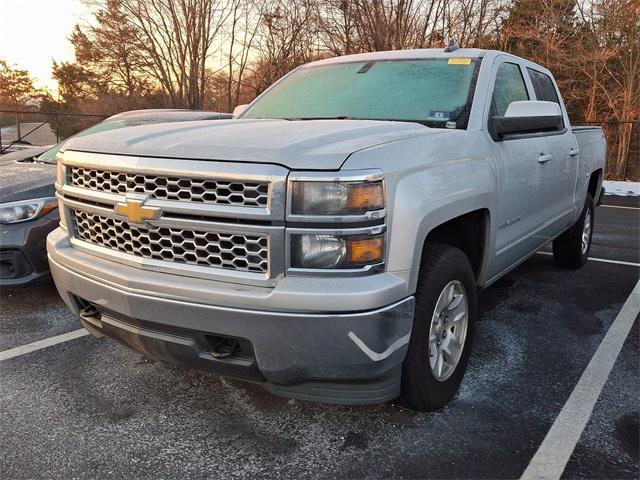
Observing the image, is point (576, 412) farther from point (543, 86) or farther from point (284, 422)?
point (543, 86)

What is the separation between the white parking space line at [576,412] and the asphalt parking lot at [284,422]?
0.04 meters

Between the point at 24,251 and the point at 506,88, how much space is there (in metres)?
3.65

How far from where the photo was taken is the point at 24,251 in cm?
407

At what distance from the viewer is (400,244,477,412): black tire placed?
2.42 metres

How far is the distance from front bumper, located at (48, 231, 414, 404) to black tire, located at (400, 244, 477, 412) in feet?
0.40

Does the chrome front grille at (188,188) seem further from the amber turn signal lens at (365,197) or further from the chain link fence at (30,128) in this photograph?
the chain link fence at (30,128)

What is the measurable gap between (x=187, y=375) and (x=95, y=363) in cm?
62

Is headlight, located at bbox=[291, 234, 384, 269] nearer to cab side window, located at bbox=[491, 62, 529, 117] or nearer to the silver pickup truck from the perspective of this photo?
the silver pickup truck

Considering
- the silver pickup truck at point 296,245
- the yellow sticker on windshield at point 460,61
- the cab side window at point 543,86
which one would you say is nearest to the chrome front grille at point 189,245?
the silver pickup truck at point 296,245

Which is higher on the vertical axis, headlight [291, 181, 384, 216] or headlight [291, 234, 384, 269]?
headlight [291, 181, 384, 216]

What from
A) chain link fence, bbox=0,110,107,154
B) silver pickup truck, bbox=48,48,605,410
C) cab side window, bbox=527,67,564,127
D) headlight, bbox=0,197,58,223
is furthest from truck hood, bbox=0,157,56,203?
chain link fence, bbox=0,110,107,154

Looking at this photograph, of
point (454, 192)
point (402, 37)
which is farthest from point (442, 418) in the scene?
point (402, 37)

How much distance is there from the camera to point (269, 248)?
2.10 meters

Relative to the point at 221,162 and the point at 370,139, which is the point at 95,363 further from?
the point at 370,139
